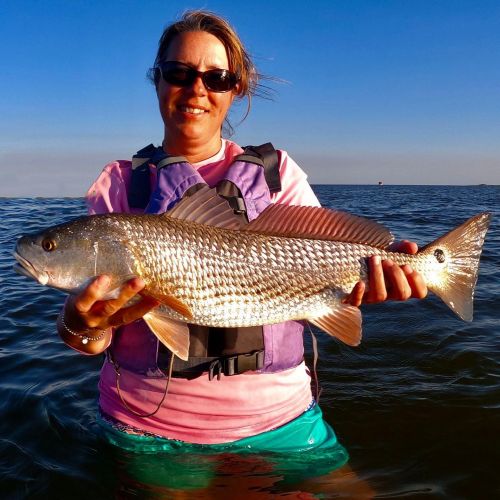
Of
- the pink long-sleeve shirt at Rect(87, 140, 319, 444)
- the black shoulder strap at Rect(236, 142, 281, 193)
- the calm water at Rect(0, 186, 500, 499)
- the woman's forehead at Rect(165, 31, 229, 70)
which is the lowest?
the calm water at Rect(0, 186, 500, 499)

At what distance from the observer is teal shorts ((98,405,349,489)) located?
3582 millimetres

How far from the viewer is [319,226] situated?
12.0 feet

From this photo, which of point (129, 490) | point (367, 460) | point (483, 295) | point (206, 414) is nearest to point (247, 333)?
point (206, 414)

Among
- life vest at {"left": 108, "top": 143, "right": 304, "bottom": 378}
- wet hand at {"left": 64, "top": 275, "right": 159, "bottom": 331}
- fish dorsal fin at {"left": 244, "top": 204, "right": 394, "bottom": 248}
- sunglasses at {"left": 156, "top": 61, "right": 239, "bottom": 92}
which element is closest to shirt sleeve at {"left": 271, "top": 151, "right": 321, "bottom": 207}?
life vest at {"left": 108, "top": 143, "right": 304, "bottom": 378}

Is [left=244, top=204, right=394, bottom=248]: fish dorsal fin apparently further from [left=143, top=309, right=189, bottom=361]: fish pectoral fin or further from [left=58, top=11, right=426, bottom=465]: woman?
[left=143, top=309, right=189, bottom=361]: fish pectoral fin

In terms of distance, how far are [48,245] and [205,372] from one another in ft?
4.68

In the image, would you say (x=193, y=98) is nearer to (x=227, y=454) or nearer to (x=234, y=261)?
(x=234, y=261)

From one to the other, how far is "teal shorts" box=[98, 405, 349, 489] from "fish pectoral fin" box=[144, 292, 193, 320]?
104 centimetres

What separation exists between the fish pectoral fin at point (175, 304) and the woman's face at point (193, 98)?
55.5 inches

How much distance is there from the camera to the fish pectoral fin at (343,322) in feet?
12.0

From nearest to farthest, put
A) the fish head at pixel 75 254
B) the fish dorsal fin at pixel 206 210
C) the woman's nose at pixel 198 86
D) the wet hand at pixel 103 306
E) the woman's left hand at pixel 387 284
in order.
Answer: the wet hand at pixel 103 306, the fish head at pixel 75 254, the fish dorsal fin at pixel 206 210, the woman's left hand at pixel 387 284, the woman's nose at pixel 198 86

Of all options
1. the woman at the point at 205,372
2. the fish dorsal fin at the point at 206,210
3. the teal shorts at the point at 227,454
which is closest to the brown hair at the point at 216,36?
the woman at the point at 205,372

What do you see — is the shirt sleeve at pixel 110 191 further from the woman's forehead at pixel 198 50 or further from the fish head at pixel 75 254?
the woman's forehead at pixel 198 50

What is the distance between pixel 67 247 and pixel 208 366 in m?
1.29
